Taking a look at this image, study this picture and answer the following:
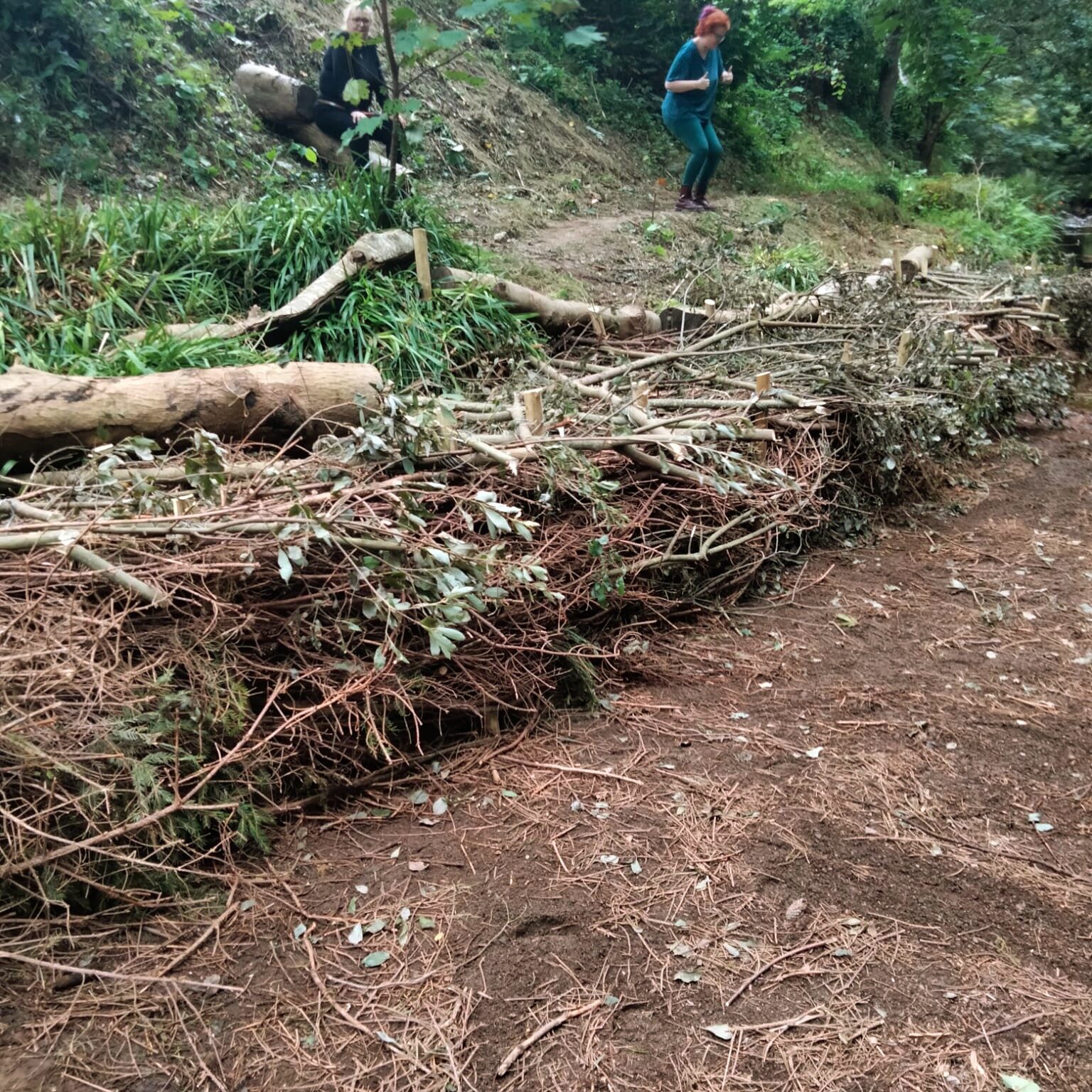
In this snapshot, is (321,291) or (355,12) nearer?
(321,291)

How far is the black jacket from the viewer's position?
655cm

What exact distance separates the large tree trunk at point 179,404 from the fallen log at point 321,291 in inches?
47.4

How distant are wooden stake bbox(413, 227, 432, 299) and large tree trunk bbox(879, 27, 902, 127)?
613 inches

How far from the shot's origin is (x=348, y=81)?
6.08 metres

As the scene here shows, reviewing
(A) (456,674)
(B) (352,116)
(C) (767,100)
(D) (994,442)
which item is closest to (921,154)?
(C) (767,100)

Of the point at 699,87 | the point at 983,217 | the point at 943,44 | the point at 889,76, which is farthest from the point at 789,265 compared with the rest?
the point at 889,76

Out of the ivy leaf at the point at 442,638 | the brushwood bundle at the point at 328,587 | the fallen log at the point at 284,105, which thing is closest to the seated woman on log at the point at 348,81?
the fallen log at the point at 284,105

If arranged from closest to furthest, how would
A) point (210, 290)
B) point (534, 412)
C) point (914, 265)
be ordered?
1. point (534, 412)
2. point (210, 290)
3. point (914, 265)

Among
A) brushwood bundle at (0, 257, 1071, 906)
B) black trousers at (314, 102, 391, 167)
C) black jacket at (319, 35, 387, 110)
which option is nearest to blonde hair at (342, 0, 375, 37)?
black jacket at (319, 35, 387, 110)

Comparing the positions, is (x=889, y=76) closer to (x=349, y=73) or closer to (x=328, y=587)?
(x=349, y=73)

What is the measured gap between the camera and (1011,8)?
51.4 feet

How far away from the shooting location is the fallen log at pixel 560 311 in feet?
19.3

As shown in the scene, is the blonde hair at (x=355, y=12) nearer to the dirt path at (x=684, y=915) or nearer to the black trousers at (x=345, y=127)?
the black trousers at (x=345, y=127)

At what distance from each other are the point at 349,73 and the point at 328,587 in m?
5.46
